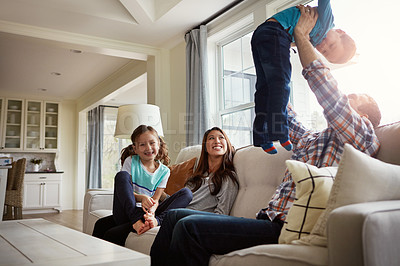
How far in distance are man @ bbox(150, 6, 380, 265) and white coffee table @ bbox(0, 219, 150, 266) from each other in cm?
32

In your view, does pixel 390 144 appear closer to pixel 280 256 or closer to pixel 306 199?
pixel 306 199

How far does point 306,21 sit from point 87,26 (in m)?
3.07

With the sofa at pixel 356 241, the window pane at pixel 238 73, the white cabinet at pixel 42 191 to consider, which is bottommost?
the white cabinet at pixel 42 191

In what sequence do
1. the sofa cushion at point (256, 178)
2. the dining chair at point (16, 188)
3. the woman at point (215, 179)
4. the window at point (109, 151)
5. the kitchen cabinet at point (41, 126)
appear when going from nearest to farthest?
1. the sofa cushion at point (256, 178)
2. the woman at point (215, 179)
3. the dining chair at point (16, 188)
4. the kitchen cabinet at point (41, 126)
5. the window at point (109, 151)

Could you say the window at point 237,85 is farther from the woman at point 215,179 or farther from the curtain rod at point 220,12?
the woman at point 215,179

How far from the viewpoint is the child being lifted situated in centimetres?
142

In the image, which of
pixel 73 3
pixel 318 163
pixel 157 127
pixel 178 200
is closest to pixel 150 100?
pixel 157 127

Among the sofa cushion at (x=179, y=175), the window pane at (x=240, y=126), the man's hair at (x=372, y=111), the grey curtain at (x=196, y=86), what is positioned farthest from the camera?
the grey curtain at (x=196, y=86)

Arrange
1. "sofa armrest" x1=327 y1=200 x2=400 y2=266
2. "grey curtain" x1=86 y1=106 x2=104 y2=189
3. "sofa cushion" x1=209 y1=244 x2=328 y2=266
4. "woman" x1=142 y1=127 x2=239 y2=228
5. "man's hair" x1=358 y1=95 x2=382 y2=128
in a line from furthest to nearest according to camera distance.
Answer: "grey curtain" x1=86 y1=106 x2=104 y2=189 → "woman" x1=142 y1=127 x2=239 y2=228 → "man's hair" x1=358 y1=95 x2=382 y2=128 → "sofa cushion" x1=209 y1=244 x2=328 y2=266 → "sofa armrest" x1=327 y1=200 x2=400 y2=266

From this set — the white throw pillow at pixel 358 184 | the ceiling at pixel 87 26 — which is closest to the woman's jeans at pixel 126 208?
the white throw pillow at pixel 358 184

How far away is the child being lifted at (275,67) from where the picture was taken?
142cm

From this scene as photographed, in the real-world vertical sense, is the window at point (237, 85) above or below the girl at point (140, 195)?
above

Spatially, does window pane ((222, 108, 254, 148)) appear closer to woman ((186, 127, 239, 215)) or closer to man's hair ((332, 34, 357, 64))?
woman ((186, 127, 239, 215))

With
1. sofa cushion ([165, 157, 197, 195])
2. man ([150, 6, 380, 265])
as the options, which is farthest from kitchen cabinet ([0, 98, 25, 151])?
man ([150, 6, 380, 265])
